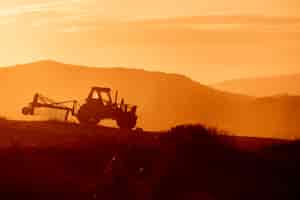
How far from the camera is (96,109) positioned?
45.6 ft

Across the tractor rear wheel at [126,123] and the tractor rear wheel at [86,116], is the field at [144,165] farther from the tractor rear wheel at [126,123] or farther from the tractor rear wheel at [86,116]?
the tractor rear wheel at [86,116]

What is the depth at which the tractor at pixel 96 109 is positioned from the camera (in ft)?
41.8

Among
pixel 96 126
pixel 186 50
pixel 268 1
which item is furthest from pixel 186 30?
pixel 96 126

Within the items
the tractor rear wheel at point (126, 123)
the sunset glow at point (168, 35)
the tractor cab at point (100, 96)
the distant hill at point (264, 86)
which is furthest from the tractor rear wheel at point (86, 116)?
the distant hill at point (264, 86)

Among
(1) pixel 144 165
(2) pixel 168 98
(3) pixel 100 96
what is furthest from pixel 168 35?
(1) pixel 144 165

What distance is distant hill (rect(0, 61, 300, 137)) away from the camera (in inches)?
469

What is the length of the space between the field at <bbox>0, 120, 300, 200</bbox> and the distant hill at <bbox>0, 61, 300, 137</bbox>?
24 centimetres

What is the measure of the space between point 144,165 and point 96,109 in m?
2.97

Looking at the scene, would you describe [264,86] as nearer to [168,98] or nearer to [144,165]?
[168,98]

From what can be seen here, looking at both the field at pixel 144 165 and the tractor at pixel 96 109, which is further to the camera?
the tractor at pixel 96 109

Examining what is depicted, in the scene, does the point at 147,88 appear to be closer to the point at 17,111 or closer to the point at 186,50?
the point at 186,50

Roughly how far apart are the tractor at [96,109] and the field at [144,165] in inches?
23.4

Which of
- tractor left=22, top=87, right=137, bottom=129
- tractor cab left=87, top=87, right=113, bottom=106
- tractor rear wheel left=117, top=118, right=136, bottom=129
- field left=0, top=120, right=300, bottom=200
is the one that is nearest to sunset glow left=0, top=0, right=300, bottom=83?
tractor cab left=87, top=87, right=113, bottom=106

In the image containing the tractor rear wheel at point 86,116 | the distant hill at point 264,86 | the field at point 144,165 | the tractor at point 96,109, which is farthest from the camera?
the tractor rear wheel at point 86,116
